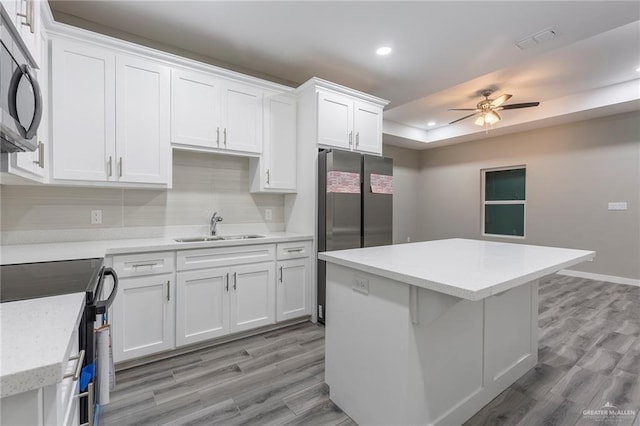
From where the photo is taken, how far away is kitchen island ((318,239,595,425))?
135 centimetres

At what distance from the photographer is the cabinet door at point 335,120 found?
3.04 meters

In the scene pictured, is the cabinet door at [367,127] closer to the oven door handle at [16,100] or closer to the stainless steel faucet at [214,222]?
the stainless steel faucet at [214,222]

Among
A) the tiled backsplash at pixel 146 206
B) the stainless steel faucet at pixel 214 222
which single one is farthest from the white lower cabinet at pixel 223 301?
the tiled backsplash at pixel 146 206

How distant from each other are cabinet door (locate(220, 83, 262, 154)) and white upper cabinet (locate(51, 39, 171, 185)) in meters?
0.50

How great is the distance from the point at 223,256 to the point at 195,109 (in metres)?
1.29

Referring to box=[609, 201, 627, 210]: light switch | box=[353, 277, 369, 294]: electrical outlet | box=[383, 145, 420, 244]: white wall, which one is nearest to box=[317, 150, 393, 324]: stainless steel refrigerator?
box=[353, 277, 369, 294]: electrical outlet

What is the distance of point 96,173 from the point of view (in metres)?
2.20

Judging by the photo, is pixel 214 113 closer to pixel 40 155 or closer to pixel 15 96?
pixel 40 155

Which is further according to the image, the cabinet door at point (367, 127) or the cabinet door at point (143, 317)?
the cabinet door at point (367, 127)

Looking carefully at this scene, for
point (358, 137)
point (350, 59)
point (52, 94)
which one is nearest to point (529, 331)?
point (358, 137)

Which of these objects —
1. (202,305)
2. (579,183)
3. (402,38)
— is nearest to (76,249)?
(202,305)

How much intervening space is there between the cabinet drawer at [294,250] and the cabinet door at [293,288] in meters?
0.05

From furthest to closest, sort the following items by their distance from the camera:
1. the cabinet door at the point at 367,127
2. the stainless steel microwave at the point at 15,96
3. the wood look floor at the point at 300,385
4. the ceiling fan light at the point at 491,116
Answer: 1. the ceiling fan light at the point at 491,116
2. the cabinet door at the point at 367,127
3. the wood look floor at the point at 300,385
4. the stainless steel microwave at the point at 15,96

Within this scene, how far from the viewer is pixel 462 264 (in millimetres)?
1553
